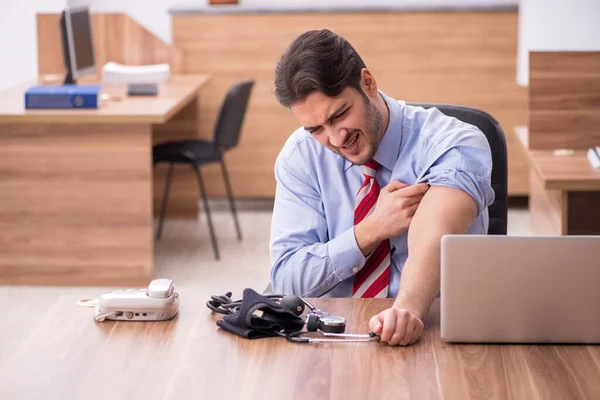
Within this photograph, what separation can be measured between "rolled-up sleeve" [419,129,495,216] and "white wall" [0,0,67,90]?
13.2 feet

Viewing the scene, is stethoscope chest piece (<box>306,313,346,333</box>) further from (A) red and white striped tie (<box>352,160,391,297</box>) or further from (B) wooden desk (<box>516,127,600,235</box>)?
(B) wooden desk (<box>516,127,600,235</box>)

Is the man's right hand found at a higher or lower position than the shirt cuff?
higher

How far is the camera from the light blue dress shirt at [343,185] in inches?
79.7

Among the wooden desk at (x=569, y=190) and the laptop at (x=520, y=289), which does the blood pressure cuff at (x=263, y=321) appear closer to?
the laptop at (x=520, y=289)

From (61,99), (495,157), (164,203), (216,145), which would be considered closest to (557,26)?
(216,145)

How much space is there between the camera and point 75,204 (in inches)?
163

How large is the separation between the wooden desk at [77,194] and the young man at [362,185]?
1990 millimetres

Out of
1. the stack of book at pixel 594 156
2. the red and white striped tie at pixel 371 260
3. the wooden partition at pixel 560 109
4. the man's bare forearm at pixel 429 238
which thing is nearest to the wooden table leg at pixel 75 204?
the wooden partition at pixel 560 109

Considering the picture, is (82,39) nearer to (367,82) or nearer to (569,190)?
(569,190)

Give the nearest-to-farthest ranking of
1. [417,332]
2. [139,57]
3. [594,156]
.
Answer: [417,332]
[594,156]
[139,57]

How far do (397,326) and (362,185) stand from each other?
0.52 meters

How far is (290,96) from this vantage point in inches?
77.2

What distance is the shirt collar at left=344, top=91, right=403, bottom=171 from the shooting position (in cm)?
208

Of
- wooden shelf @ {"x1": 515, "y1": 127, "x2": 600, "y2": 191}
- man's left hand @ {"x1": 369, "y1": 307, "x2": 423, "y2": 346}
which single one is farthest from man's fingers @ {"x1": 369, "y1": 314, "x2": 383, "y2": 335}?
wooden shelf @ {"x1": 515, "y1": 127, "x2": 600, "y2": 191}
